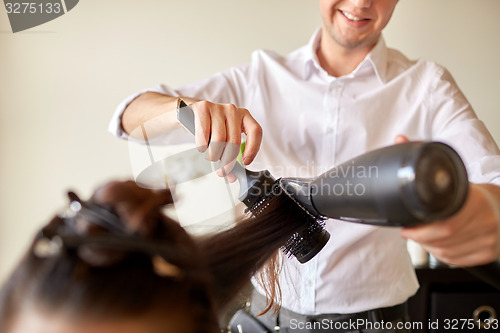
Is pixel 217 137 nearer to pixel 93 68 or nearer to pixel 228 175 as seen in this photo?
pixel 228 175

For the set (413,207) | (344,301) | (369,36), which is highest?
(369,36)

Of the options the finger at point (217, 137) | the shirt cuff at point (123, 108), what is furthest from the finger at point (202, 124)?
the shirt cuff at point (123, 108)

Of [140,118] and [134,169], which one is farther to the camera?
[140,118]

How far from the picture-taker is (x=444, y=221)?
1.84 ft

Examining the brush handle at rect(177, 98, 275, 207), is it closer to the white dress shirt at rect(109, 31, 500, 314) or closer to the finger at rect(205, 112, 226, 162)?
the finger at rect(205, 112, 226, 162)

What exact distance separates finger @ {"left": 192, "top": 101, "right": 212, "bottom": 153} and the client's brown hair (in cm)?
33

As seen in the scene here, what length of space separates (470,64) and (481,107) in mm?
187

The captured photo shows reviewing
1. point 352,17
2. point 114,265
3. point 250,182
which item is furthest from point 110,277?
point 352,17

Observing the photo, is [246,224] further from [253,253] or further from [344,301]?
[344,301]

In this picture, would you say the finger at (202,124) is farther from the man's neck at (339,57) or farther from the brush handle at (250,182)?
the man's neck at (339,57)

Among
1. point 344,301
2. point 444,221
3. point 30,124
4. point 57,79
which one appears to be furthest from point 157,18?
point 444,221

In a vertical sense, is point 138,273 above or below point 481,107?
above

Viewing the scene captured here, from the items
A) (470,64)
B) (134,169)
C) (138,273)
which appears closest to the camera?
(138,273)

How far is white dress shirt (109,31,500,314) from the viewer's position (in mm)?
1258
